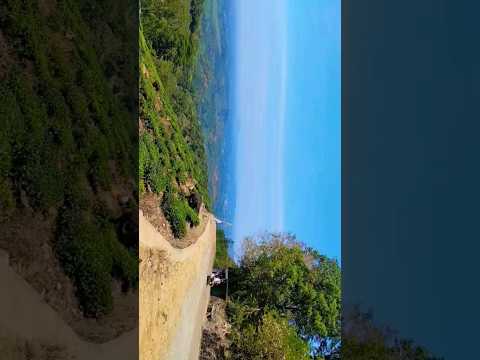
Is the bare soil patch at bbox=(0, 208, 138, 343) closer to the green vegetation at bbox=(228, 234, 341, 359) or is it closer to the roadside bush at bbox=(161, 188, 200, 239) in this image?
the roadside bush at bbox=(161, 188, 200, 239)

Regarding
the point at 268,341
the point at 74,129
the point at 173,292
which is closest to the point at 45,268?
the point at 74,129

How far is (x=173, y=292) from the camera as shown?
19.5 ft

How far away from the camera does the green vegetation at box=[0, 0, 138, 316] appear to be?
4480 mm

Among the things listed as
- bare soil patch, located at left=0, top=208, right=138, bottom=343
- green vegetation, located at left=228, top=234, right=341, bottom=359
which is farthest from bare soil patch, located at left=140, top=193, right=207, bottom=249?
bare soil patch, located at left=0, top=208, right=138, bottom=343

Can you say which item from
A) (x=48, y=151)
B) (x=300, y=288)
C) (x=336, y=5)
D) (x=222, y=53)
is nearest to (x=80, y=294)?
(x=48, y=151)

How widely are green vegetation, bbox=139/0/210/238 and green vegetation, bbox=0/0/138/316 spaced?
13.8 inches

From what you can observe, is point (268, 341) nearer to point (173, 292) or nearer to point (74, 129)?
point (173, 292)

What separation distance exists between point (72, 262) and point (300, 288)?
268cm

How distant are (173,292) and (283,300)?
4.34 feet
